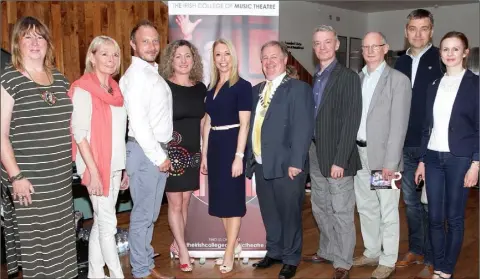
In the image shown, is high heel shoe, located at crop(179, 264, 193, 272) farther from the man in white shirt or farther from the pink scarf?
the pink scarf

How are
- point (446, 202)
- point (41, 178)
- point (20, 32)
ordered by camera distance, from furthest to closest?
point (446, 202) → point (41, 178) → point (20, 32)

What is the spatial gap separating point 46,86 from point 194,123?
103 centimetres

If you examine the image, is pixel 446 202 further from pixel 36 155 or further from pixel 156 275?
pixel 36 155

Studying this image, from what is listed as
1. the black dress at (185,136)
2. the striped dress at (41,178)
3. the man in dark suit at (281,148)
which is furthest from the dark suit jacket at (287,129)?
the striped dress at (41,178)

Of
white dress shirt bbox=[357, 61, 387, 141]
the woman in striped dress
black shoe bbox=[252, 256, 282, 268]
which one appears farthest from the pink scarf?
white dress shirt bbox=[357, 61, 387, 141]

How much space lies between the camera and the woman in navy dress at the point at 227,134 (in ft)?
10.3

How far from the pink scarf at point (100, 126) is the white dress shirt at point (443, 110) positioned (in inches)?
79.0

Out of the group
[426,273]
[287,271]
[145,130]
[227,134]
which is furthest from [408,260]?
[145,130]

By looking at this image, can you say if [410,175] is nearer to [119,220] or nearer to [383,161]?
[383,161]

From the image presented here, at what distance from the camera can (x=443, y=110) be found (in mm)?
2785

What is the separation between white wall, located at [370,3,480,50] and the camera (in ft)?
30.4

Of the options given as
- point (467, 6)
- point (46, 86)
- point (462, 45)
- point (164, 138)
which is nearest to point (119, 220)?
point (164, 138)

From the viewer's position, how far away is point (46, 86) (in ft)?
8.13

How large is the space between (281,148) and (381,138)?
668mm
